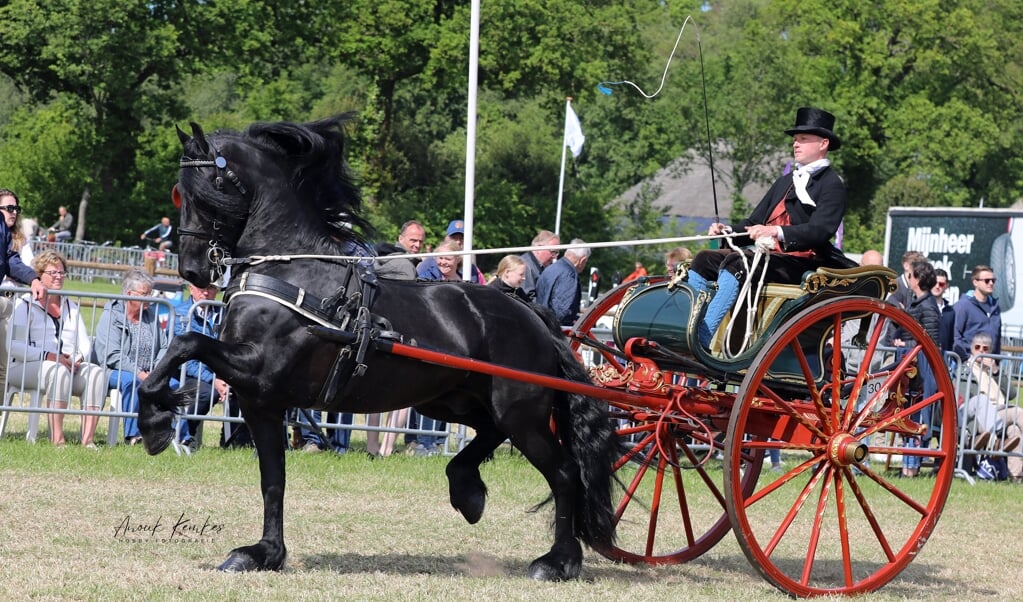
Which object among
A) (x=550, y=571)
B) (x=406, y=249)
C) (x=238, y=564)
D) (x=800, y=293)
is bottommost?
(x=550, y=571)

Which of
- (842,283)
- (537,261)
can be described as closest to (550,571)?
(842,283)

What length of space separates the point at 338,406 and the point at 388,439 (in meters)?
5.79

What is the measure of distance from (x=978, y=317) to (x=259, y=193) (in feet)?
31.7

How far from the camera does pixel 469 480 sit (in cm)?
720

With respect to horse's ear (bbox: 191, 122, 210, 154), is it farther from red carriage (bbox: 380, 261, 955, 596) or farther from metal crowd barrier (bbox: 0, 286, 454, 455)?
metal crowd barrier (bbox: 0, 286, 454, 455)

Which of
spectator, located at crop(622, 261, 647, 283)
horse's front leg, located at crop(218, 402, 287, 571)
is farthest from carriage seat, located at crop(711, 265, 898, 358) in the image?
horse's front leg, located at crop(218, 402, 287, 571)

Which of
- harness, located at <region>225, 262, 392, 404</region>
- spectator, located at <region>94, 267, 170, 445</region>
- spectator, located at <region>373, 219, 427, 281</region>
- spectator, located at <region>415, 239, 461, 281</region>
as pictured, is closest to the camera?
harness, located at <region>225, 262, 392, 404</region>

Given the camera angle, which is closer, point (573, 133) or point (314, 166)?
point (314, 166)

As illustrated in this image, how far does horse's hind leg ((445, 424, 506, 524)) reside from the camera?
7176 millimetres

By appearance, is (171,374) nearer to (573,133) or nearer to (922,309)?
(922,309)

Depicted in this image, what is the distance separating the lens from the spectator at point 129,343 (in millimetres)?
11086

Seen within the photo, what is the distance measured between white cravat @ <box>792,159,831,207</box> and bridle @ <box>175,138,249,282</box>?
289cm

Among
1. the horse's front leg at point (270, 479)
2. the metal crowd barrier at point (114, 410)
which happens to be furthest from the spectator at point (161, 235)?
the horse's front leg at point (270, 479)

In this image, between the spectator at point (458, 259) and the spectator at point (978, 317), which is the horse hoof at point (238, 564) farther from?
the spectator at point (978, 317)
